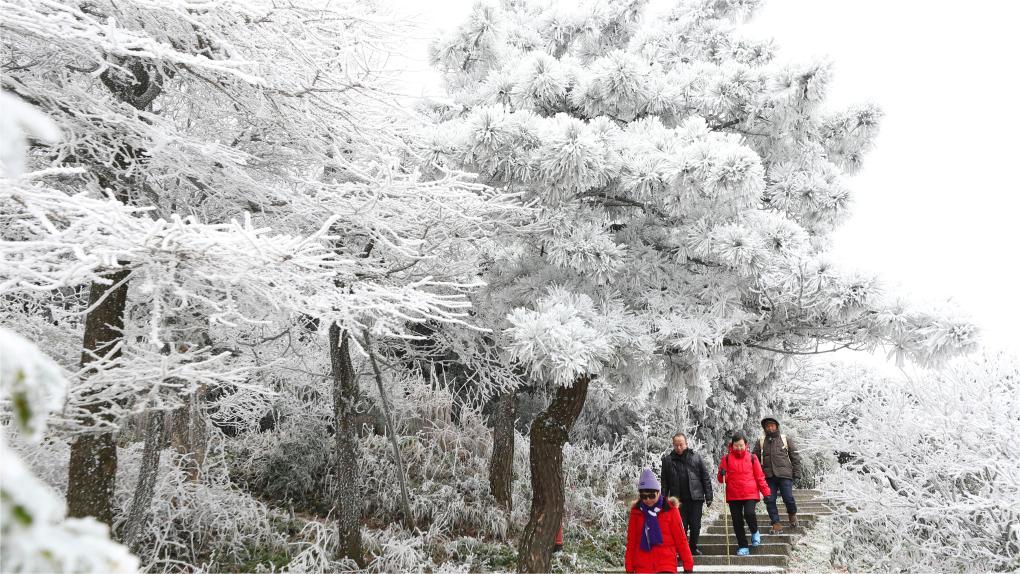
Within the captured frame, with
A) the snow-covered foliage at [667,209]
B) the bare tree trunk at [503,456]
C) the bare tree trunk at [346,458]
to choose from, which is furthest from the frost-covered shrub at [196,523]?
the snow-covered foliage at [667,209]

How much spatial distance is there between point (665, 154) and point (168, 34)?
11.6 feet

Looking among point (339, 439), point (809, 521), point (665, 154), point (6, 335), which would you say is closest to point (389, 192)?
point (665, 154)

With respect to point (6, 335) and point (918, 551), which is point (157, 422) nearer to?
point (6, 335)

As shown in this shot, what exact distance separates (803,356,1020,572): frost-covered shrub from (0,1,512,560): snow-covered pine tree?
417 centimetres

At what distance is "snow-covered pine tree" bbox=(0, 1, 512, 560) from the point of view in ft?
9.13

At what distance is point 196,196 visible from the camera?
5.02 metres

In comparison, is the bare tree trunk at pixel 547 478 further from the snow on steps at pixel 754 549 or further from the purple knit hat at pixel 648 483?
the snow on steps at pixel 754 549

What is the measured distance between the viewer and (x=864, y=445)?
6.09m

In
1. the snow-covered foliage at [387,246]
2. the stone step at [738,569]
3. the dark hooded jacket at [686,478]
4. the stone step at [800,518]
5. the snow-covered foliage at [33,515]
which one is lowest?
the stone step at [738,569]

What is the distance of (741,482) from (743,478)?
0.16 feet

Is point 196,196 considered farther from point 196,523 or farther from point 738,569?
point 738,569

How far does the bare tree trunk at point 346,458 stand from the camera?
568 cm

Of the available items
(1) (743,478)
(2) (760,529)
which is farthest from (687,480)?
(2) (760,529)

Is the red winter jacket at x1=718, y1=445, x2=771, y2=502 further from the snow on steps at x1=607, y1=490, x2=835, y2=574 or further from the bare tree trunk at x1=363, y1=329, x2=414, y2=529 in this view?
the bare tree trunk at x1=363, y1=329, x2=414, y2=529
